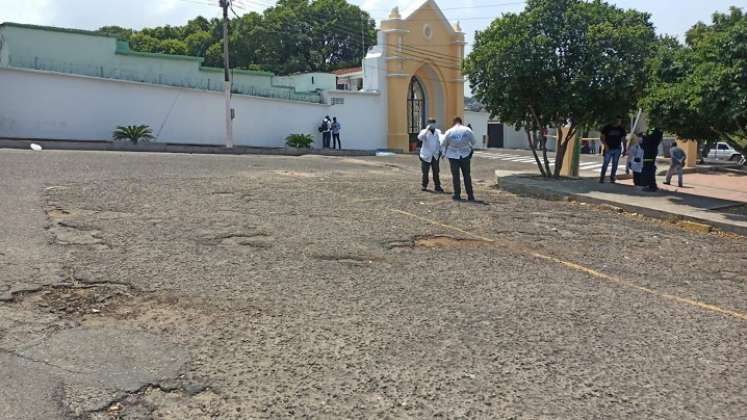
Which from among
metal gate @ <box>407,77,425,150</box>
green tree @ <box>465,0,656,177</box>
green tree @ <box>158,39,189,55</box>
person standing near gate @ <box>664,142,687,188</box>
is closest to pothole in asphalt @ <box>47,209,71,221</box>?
green tree @ <box>465,0,656,177</box>

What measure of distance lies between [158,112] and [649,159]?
65.4 ft

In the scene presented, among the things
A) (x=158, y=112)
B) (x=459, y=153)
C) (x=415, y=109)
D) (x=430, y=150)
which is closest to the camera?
(x=459, y=153)

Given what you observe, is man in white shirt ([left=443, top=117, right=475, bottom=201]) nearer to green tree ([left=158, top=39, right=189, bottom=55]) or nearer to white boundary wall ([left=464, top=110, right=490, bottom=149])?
white boundary wall ([left=464, top=110, right=490, bottom=149])

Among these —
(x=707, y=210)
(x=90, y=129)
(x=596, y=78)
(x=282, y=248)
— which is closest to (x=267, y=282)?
(x=282, y=248)

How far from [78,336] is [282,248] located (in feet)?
9.28

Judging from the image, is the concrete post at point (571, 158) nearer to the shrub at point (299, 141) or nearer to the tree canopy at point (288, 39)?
the shrub at point (299, 141)

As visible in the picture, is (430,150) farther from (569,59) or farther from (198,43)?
(198,43)

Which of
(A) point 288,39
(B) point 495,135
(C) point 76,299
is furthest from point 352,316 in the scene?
(A) point 288,39

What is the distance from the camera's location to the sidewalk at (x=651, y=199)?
10.0m

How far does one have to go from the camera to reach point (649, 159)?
43.4ft

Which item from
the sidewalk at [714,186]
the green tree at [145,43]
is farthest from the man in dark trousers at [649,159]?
the green tree at [145,43]

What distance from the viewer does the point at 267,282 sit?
548 centimetres

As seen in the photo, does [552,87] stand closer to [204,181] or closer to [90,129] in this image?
[204,181]

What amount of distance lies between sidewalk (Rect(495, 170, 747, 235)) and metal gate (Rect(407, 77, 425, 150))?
2072cm
